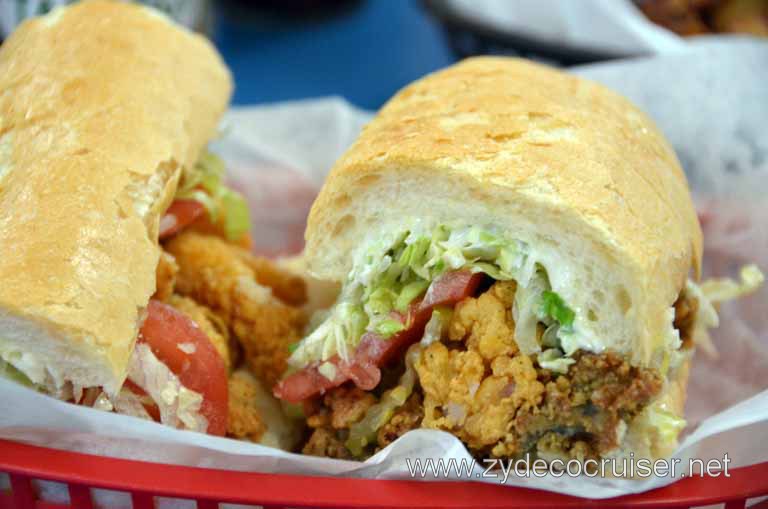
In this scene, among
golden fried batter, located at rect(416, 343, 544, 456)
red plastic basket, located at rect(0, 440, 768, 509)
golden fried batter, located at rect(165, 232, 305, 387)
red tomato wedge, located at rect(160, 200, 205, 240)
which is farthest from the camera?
red tomato wedge, located at rect(160, 200, 205, 240)

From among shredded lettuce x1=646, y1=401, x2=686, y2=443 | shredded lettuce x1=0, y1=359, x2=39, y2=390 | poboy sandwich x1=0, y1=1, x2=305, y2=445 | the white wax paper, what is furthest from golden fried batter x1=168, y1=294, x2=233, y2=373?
the white wax paper

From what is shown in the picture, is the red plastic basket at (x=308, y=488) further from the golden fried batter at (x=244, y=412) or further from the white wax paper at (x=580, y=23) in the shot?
the white wax paper at (x=580, y=23)

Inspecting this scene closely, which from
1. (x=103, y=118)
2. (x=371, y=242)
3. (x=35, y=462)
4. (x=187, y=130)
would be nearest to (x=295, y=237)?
(x=187, y=130)

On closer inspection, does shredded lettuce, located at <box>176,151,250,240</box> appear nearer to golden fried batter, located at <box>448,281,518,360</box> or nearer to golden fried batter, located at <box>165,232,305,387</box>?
golden fried batter, located at <box>165,232,305,387</box>

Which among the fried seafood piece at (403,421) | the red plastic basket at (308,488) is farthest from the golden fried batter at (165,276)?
the fried seafood piece at (403,421)

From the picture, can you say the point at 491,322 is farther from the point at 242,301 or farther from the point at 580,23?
the point at 580,23

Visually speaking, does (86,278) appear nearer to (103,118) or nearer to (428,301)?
(103,118)
